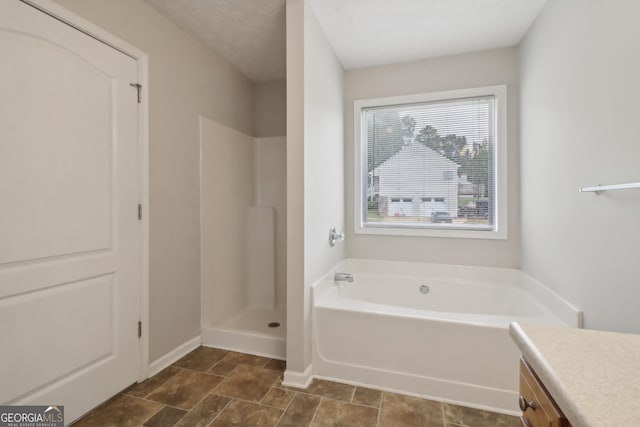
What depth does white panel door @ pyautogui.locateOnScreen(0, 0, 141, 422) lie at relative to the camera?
1.37 metres

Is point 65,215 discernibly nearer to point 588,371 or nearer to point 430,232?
point 588,371

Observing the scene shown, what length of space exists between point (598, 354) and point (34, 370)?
221 cm

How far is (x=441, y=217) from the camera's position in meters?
2.85

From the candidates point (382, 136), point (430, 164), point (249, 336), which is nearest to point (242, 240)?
point (249, 336)

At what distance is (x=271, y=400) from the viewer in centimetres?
182

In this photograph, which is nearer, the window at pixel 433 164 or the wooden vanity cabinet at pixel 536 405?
the wooden vanity cabinet at pixel 536 405

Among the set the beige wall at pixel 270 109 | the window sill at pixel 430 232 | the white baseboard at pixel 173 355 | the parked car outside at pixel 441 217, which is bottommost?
the white baseboard at pixel 173 355

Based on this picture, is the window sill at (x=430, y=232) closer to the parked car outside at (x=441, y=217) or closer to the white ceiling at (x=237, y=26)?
the parked car outside at (x=441, y=217)

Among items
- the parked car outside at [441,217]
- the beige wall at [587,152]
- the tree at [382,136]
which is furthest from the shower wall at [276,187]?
the beige wall at [587,152]

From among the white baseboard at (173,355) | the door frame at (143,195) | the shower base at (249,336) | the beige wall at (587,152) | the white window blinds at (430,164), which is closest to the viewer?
the beige wall at (587,152)

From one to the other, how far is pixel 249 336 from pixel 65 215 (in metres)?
1.52

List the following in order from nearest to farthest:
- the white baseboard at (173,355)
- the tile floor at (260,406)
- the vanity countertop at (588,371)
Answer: the vanity countertop at (588,371), the tile floor at (260,406), the white baseboard at (173,355)

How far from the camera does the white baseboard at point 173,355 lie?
208cm

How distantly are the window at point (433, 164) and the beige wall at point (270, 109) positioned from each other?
0.85m
